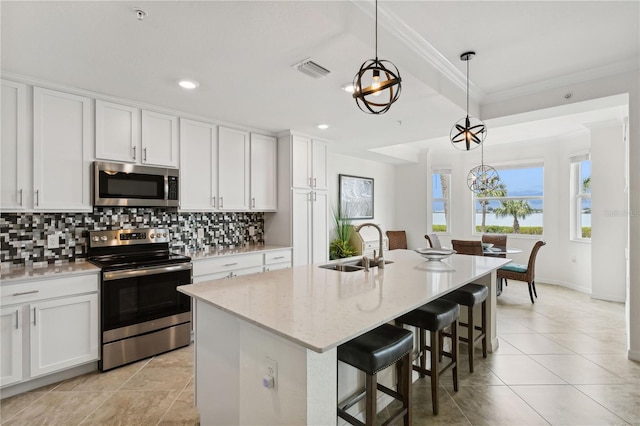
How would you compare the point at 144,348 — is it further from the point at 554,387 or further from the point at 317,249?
the point at 554,387

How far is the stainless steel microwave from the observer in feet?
9.46

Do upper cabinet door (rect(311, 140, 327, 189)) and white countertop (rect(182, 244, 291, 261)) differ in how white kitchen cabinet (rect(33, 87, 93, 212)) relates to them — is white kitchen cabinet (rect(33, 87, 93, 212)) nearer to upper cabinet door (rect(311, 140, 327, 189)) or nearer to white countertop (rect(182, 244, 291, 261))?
white countertop (rect(182, 244, 291, 261))

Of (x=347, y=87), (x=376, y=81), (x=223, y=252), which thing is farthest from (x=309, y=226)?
(x=376, y=81)

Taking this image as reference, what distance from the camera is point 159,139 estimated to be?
328cm

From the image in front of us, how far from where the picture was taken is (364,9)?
1998 mm

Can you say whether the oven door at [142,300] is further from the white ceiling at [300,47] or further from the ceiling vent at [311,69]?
the ceiling vent at [311,69]

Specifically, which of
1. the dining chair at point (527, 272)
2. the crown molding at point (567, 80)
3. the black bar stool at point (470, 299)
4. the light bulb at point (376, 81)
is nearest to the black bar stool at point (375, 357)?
the black bar stool at point (470, 299)

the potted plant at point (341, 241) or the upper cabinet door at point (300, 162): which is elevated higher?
the upper cabinet door at point (300, 162)

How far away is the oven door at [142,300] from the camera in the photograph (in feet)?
8.79

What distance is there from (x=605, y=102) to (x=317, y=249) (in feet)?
11.3

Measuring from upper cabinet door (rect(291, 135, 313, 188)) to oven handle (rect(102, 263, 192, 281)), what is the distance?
1701mm

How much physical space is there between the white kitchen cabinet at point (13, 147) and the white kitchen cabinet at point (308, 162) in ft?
8.42

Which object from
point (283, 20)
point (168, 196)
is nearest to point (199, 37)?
point (283, 20)

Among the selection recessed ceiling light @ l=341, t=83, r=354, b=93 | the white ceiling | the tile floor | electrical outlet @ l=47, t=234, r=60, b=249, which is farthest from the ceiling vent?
electrical outlet @ l=47, t=234, r=60, b=249
